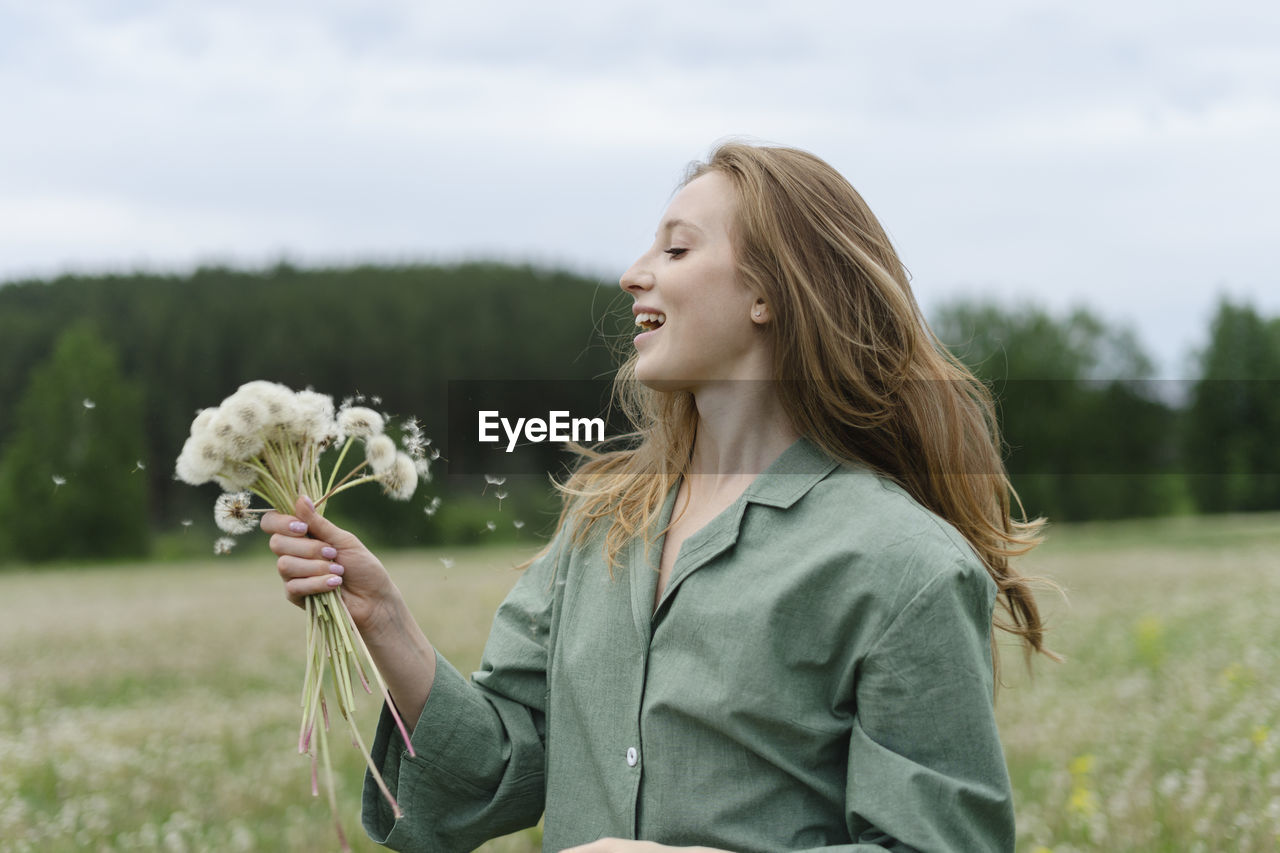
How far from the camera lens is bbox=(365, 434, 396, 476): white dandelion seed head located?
205 cm

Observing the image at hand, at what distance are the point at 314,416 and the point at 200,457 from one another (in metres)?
0.20

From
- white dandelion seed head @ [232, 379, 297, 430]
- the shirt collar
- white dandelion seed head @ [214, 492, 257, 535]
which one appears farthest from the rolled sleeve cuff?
the shirt collar

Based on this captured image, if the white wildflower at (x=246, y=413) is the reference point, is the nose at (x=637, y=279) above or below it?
above

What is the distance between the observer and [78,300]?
10.6 metres

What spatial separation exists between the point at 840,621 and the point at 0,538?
1848cm

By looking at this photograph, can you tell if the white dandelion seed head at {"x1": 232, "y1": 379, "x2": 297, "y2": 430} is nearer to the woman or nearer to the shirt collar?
the woman

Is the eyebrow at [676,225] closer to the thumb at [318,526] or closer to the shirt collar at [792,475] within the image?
the shirt collar at [792,475]

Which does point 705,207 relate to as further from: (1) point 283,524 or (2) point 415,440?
(1) point 283,524

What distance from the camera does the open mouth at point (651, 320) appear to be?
6.53 ft

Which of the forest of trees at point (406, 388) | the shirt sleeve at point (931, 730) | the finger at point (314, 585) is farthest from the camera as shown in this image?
the forest of trees at point (406, 388)

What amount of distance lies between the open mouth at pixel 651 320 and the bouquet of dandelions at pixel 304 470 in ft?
1.65

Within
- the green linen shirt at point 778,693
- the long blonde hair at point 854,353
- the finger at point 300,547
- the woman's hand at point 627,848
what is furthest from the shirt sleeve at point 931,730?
the finger at point 300,547

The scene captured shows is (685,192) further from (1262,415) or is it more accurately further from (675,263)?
(1262,415)

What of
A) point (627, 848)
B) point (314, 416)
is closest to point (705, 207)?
point (314, 416)
